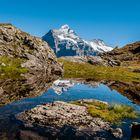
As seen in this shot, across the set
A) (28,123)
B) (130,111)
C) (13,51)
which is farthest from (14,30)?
(28,123)

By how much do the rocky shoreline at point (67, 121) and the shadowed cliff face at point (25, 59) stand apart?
3926 centimetres

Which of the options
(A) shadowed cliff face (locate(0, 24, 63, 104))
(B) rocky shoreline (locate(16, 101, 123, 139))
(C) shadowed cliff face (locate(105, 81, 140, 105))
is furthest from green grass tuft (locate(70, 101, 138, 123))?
(A) shadowed cliff face (locate(0, 24, 63, 104))

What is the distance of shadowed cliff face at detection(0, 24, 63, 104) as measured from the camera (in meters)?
97.3

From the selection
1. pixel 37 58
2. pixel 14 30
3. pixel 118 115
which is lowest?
pixel 118 115

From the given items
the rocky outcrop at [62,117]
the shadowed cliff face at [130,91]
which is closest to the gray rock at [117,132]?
the rocky outcrop at [62,117]

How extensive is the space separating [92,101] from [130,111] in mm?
8667

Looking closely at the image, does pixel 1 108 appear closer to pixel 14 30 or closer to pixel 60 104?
pixel 60 104

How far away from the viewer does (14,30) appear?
12338 centimetres

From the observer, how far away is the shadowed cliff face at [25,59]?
319 ft

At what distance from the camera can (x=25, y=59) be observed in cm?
11319

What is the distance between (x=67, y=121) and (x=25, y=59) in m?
72.1

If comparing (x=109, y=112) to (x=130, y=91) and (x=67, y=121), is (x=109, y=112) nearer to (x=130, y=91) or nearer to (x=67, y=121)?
(x=67, y=121)

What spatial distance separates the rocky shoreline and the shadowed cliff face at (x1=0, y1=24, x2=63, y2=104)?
39260 mm

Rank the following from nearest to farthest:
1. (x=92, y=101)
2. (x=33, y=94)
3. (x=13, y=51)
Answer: (x=92, y=101) < (x=33, y=94) < (x=13, y=51)
